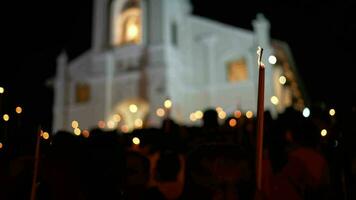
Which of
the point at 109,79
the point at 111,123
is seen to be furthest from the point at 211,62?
the point at 111,123

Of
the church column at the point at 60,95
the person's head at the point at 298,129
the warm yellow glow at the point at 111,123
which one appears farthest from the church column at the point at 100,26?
the person's head at the point at 298,129

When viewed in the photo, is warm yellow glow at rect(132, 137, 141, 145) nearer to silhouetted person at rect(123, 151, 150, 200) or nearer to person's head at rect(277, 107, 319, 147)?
silhouetted person at rect(123, 151, 150, 200)

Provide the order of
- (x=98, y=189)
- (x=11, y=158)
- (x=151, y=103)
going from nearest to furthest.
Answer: (x=98, y=189) < (x=11, y=158) < (x=151, y=103)

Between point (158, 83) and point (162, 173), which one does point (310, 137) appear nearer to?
point (162, 173)

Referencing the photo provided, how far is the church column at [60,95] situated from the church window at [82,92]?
0.76m

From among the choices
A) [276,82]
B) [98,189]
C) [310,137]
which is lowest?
[98,189]

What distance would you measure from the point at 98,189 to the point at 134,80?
20.6 meters

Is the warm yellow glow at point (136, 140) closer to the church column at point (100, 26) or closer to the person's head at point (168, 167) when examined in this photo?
the person's head at point (168, 167)

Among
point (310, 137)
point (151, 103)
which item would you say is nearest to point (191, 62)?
point (151, 103)

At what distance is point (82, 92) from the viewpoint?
2750cm

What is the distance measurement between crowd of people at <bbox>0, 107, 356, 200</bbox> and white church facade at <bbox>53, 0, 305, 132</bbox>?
17.3 m

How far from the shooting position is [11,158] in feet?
15.0

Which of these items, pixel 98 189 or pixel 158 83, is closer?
pixel 98 189

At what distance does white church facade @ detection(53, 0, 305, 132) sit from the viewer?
23594 millimetres
